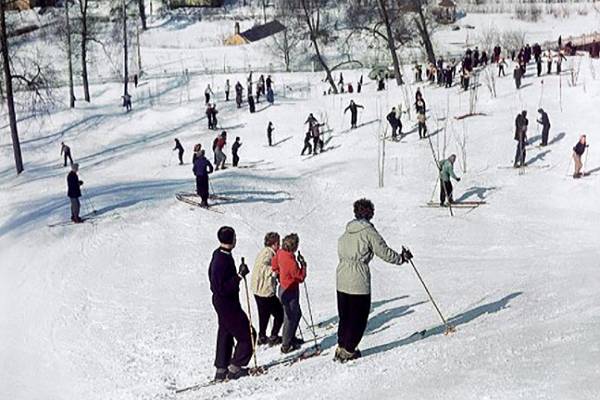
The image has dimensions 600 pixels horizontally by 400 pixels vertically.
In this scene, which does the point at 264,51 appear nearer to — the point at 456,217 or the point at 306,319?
the point at 456,217

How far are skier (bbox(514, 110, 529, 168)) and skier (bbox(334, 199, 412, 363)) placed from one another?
13959mm

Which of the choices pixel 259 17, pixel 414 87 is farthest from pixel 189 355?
pixel 259 17

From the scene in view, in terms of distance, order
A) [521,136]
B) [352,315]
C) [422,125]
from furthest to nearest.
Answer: [422,125] < [521,136] < [352,315]

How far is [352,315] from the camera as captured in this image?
718 cm

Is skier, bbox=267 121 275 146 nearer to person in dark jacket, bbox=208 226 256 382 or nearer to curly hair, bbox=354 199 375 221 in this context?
person in dark jacket, bbox=208 226 256 382

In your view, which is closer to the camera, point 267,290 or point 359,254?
point 359,254

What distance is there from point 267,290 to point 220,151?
1478cm

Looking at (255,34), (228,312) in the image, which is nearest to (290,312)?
(228,312)

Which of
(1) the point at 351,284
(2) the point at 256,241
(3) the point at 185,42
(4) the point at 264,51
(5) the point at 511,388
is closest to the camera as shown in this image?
(5) the point at 511,388

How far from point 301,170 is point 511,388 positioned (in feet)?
58.8

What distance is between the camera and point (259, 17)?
77.1m

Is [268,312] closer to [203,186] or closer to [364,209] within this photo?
[364,209]

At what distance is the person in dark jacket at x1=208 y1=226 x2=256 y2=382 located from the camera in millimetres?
7262

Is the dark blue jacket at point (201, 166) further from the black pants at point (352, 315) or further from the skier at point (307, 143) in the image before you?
the black pants at point (352, 315)
